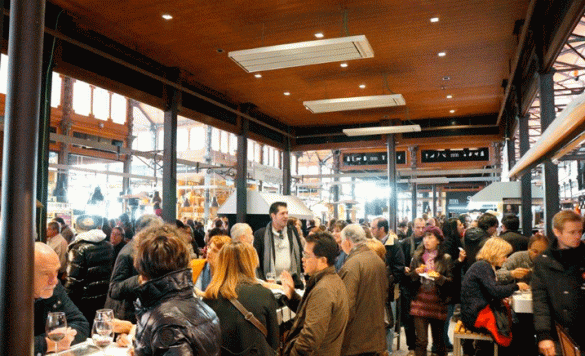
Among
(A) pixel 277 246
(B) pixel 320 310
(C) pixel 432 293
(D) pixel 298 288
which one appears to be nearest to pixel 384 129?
(A) pixel 277 246

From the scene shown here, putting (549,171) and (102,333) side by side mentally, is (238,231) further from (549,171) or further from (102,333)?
(549,171)

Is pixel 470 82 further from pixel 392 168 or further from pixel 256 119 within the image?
pixel 256 119

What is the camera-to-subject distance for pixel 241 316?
2949mm

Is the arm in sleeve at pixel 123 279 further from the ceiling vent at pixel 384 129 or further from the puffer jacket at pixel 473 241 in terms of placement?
the ceiling vent at pixel 384 129

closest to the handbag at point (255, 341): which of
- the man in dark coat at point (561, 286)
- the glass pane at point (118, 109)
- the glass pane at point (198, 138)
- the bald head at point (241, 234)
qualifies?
the man in dark coat at point (561, 286)

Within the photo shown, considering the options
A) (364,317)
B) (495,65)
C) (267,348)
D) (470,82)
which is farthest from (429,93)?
(267,348)

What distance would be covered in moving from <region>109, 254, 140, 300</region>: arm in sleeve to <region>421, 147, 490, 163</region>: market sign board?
1372 cm

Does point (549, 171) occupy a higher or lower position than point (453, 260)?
higher

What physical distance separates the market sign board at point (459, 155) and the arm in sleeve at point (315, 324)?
13945mm

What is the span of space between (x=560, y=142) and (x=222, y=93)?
7928 mm

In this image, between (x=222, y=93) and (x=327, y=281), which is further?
(x=222, y=93)

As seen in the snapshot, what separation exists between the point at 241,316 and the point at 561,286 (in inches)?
80.8

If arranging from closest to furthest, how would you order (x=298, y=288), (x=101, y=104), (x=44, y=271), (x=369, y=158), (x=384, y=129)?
(x=44, y=271)
(x=298, y=288)
(x=384, y=129)
(x=369, y=158)
(x=101, y=104)

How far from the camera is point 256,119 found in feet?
38.9
